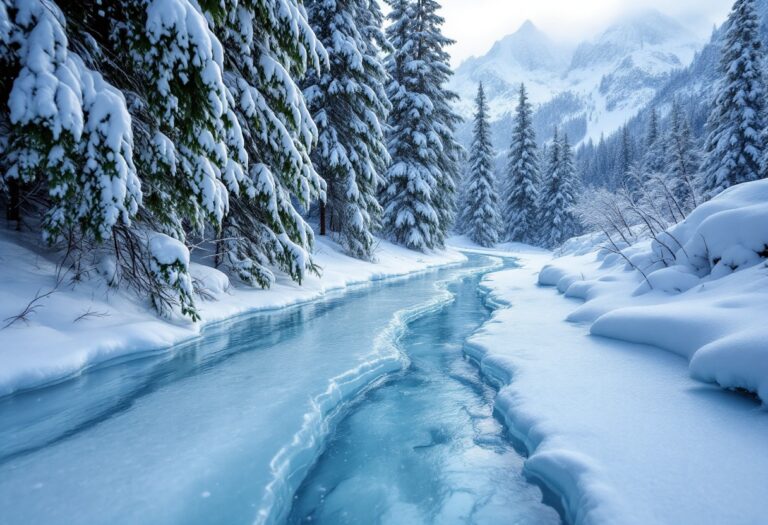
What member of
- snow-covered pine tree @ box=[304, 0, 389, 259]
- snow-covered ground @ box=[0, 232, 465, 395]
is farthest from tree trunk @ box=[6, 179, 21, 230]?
snow-covered pine tree @ box=[304, 0, 389, 259]

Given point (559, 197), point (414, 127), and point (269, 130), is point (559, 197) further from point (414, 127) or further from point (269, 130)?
point (269, 130)

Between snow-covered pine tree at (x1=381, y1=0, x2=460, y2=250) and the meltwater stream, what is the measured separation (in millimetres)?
14264

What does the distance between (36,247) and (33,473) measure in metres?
4.49

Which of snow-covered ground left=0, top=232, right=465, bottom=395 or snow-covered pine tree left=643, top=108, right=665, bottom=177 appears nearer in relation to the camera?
snow-covered ground left=0, top=232, right=465, bottom=395

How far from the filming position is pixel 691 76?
6196 inches

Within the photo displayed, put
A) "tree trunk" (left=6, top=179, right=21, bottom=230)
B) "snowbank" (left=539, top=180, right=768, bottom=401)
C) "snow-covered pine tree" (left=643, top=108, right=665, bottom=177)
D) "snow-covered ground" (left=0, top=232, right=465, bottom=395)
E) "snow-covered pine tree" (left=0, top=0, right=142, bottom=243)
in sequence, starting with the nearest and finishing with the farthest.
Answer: "snowbank" (left=539, top=180, right=768, bottom=401)
"snow-covered pine tree" (left=0, top=0, right=142, bottom=243)
"snow-covered ground" (left=0, top=232, right=465, bottom=395)
"tree trunk" (left=6, top=179, right=21, bottom=230)
"snow-covered pine tree" (left=643, top=108, right=665, bottom=177)

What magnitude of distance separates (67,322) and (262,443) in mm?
3397

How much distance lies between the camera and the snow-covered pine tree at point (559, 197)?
35312 millimetres

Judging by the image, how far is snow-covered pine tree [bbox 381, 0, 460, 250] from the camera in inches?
735

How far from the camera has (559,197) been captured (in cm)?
3534

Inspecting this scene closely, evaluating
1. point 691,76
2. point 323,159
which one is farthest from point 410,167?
point 691,76

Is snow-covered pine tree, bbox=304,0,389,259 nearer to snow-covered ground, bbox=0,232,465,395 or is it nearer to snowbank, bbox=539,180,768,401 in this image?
snow-covered ground, bbox=0,232,465,395

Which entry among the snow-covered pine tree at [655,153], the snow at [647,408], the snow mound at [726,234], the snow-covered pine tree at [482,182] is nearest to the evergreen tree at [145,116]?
the snow at [647,408]

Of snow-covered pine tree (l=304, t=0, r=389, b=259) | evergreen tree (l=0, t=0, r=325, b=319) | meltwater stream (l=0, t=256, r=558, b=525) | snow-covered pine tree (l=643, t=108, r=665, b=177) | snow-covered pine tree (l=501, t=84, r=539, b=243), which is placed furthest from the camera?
snow-covered pine tree (l=643, t=108, r=665, b=177)
